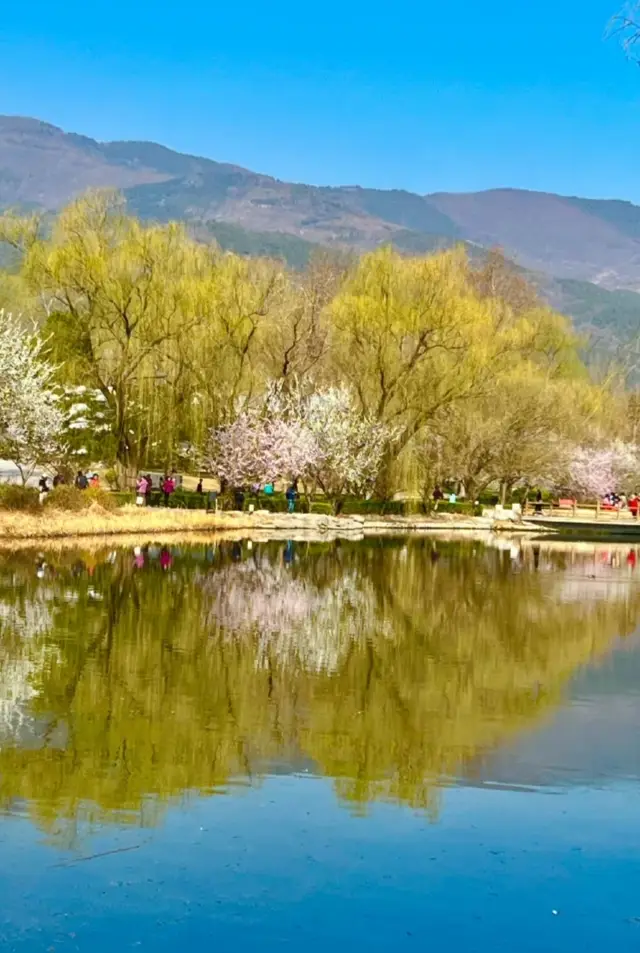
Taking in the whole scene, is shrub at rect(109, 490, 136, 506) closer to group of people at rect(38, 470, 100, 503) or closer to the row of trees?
group of people at rect(38, 470, 100, 503)

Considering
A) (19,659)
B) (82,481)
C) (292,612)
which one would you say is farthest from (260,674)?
(82,481)

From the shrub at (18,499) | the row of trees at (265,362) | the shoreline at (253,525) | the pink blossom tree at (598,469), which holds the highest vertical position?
the row of trees at (265,362)

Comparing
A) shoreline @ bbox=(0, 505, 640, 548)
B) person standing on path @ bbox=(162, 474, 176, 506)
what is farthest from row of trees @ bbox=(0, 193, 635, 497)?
shoreline @ bbox=(0, 505, 640, 548)

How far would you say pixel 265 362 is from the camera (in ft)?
171

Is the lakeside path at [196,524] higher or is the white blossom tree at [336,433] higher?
the white blossom tree at [336,433]

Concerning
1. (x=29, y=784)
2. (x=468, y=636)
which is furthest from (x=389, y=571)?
(x=29, y=784)

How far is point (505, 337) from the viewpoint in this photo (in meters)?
53.2

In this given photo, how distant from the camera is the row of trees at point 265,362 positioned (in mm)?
44656

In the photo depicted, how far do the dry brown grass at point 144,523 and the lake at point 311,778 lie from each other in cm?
1288

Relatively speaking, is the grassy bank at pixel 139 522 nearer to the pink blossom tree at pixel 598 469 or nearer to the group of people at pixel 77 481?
the group of people at pixel 77 481

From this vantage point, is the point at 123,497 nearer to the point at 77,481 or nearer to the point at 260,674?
the point at 77,481

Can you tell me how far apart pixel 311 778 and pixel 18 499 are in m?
27.1

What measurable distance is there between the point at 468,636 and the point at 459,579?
10.1 metres

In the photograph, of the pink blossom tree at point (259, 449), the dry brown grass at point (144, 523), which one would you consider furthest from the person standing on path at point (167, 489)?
the dry brown grass at point (144, 523)
